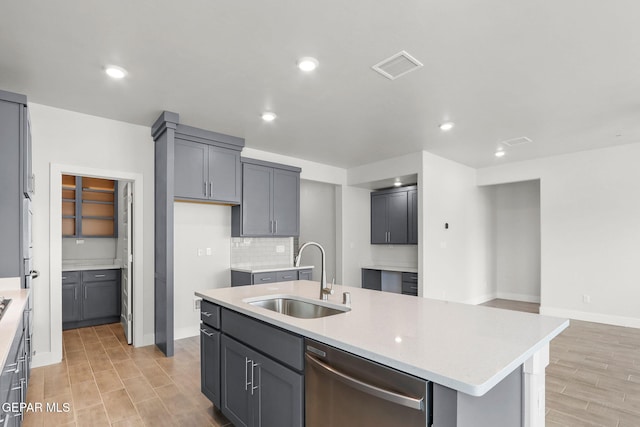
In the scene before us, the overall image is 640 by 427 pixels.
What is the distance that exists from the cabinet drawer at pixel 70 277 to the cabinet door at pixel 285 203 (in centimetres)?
280

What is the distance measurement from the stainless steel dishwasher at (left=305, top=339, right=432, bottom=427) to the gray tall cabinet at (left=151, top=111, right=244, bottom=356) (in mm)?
2766

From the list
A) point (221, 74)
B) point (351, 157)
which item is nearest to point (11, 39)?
point (221, 74)

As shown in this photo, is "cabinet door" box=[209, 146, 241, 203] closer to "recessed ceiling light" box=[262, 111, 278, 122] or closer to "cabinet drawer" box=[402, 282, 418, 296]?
"recessed ceiling light" box=[262, 111, 278, 122]

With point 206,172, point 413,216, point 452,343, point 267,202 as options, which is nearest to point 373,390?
point 452,343

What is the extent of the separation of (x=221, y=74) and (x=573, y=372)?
4292 mm

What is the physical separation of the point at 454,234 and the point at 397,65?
13.6ft

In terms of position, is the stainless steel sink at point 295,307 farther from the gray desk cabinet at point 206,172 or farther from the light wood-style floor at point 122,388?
the gray desk cabinet at point 206,172

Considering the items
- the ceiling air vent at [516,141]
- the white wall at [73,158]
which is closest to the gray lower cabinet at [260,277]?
the white wall at [73,158]

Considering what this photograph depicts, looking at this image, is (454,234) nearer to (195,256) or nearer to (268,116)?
(268,116)

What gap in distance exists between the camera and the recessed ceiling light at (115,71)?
2.79 metres

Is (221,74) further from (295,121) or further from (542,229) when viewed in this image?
(542,229)

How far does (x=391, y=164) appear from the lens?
5.98 metres

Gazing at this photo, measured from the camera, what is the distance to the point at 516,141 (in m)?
4.96

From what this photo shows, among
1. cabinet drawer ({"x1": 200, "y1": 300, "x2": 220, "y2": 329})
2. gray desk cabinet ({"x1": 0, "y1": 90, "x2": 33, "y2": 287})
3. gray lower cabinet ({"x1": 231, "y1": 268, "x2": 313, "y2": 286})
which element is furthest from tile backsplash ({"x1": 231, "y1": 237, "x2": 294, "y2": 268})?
gray desk cabinet ({"x1": 0, "y1": 90, "x2": 33, "y2": 287})
